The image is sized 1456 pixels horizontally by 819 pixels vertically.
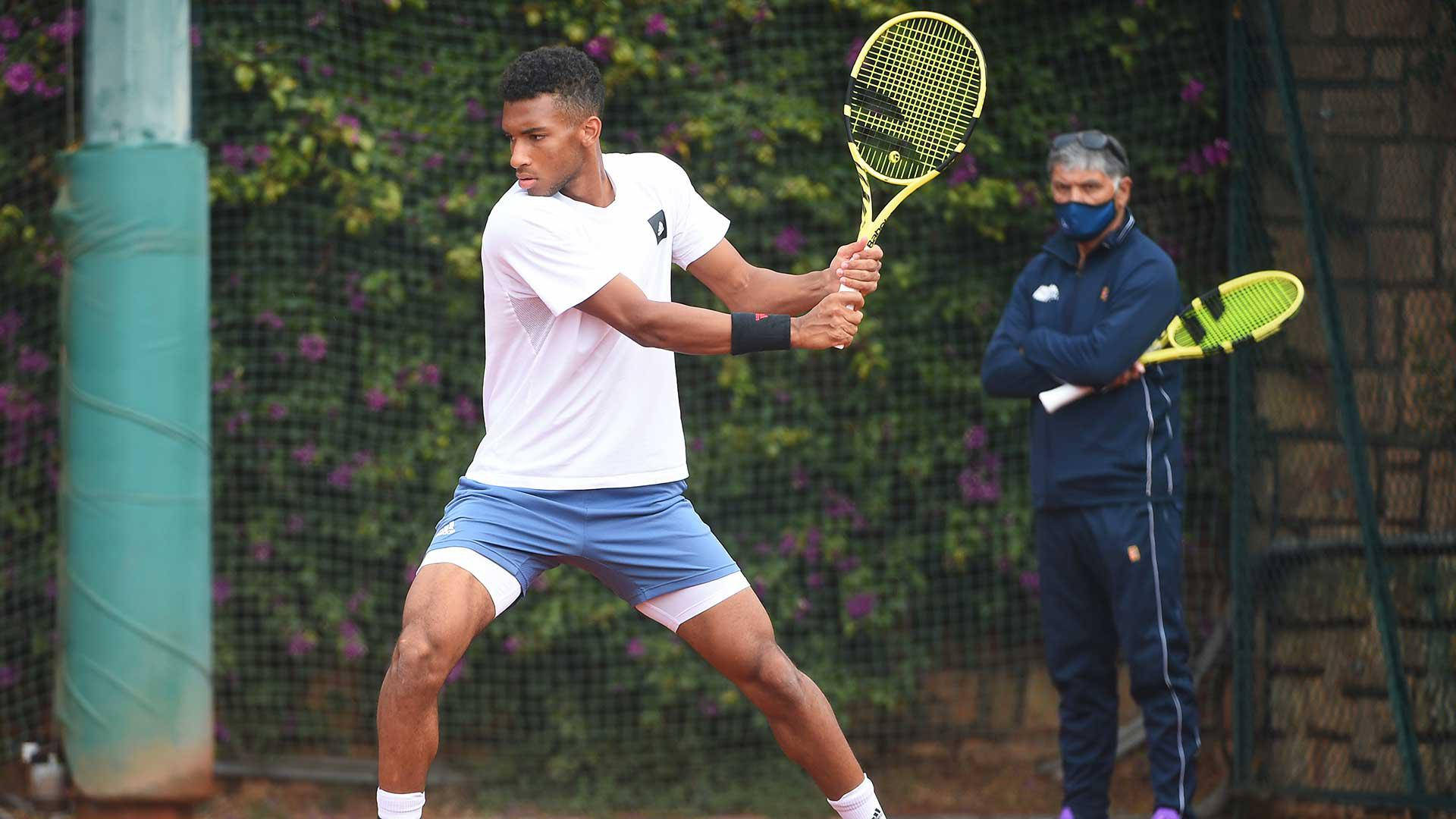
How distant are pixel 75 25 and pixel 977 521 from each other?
3.59 metres

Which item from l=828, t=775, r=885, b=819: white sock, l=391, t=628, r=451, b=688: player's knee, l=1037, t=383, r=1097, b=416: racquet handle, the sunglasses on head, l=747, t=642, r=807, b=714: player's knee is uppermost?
the sunglasses on head

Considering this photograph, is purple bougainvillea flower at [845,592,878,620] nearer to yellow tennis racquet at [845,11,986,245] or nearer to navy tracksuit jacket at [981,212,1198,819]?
navy tracksuit jacket at [981,212,1198,819]

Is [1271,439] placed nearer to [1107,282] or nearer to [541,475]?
[1107,282]

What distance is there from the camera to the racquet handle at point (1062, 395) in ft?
14.3

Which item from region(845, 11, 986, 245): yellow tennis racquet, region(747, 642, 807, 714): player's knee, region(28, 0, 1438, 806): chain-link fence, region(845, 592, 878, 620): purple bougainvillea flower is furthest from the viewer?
region(845, 592, 878, 620): purple bougainvillea flower

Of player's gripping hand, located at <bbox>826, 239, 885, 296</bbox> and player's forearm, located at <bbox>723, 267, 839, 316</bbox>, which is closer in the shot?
player's gripping hand, located at <bbox>826, 239, 885, 296</bbox>

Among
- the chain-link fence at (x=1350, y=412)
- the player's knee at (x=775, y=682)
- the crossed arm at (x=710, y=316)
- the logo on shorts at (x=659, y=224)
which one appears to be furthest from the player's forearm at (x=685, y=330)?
the chain-link fence at (x=1350, y=412)

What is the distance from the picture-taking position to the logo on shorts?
354cm

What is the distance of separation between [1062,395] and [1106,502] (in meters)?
0.31

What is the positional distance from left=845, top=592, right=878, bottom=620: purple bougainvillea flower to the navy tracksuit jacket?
127 cm

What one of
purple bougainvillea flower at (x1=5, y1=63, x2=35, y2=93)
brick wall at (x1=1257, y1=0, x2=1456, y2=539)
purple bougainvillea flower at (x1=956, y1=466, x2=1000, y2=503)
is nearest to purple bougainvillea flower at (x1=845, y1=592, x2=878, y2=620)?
purple bougainvillea flower at (x1=956, y1=466, x2=1000, y2=503)

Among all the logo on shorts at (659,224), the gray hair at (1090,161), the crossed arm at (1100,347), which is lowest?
the crossed arm at (1100,347)

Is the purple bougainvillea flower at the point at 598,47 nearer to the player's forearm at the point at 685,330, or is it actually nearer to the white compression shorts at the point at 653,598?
the player's forearm at the point at 685,330

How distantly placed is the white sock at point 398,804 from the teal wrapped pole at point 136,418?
1.20 meters
